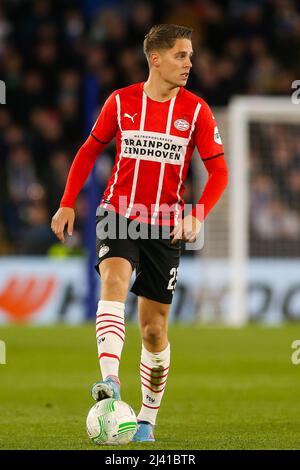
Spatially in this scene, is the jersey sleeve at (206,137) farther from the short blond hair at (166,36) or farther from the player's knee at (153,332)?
the player's knee at (153,332)

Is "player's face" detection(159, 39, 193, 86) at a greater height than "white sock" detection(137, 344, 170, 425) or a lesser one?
greater

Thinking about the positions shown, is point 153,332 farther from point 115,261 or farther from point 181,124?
point 181,124

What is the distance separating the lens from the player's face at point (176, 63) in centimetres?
621

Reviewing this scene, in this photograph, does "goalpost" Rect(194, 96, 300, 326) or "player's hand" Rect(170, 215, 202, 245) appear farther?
"goalpost" Rect(194, 96, 300, 326)

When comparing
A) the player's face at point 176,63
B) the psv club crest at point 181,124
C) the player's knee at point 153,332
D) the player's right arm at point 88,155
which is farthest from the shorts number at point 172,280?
the player's face at point 176,63

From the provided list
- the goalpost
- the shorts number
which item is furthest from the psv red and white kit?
the goalpost

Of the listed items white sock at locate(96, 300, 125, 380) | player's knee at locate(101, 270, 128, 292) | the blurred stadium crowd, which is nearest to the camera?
white sock at locate(96, 300, 125, 380)

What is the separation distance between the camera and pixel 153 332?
6.28 meters

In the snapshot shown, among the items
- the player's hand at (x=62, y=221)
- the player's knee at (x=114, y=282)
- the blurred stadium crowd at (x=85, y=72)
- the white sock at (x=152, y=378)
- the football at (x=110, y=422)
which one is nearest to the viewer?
the football at (x=110, y=422)

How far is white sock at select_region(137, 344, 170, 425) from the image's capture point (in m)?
6.43

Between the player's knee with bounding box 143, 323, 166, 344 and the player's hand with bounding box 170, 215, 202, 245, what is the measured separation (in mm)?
536

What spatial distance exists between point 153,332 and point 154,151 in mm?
957

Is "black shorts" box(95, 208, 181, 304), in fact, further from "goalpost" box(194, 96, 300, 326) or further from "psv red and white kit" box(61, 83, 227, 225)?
"goalpost" box(194, 96, 300, 326)

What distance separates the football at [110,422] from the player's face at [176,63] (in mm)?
1717
